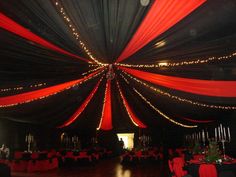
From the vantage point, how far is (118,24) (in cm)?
308

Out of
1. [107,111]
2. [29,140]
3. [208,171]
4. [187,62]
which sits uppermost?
[187,62]

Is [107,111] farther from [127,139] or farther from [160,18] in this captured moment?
[127,139]

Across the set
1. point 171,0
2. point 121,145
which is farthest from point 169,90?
point 121,145

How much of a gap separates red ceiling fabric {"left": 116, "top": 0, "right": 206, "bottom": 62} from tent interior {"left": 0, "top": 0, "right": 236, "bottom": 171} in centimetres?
1

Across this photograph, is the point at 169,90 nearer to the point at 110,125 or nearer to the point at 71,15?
the point at 71,15

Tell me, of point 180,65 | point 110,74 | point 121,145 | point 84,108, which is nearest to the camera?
point 180,65

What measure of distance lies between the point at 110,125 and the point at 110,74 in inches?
286

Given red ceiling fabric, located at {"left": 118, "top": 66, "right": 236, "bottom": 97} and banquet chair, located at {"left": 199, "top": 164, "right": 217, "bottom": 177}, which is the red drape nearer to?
red ceiling fabric, located at {"left": 118, "top": 66, "right": 236, "bottom": 97}

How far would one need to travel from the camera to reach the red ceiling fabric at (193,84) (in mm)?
4934

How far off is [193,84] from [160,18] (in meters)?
2.49

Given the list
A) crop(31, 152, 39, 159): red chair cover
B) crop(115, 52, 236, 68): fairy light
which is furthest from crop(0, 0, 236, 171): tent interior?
crop(31, 152, 39, 159): red chair cover

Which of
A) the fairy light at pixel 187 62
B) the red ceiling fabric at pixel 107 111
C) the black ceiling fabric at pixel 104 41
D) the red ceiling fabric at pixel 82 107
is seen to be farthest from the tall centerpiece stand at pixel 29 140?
the fairy light at pixel 187 62

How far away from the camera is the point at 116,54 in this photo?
402 cm

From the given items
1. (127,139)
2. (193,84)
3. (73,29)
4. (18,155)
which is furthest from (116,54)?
(127,139)
